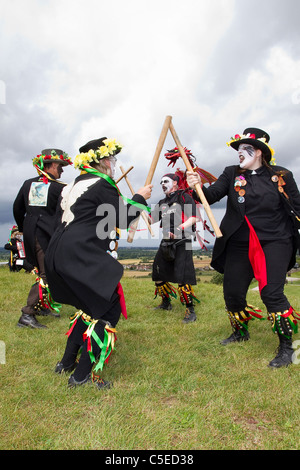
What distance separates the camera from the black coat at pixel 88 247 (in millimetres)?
3084

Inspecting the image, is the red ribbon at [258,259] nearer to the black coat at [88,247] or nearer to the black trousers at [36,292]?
the black coat at [88,247]

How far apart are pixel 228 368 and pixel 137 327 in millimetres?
1709

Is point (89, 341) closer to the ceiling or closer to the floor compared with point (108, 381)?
closer to the ceiling

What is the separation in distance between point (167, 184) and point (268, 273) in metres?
2.72

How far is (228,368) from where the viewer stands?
3.68m

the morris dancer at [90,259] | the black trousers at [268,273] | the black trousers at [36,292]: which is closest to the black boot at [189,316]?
the black trousers at [268,273]

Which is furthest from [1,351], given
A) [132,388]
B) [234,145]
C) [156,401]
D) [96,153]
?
[234,145]

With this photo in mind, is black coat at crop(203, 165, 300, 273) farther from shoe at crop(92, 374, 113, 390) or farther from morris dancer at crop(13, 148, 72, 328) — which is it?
morris dancer at crop(13, 148, 72, 328)

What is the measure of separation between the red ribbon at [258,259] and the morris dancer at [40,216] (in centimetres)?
276

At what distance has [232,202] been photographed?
13.7 feet

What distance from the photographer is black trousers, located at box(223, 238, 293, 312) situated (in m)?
3.82

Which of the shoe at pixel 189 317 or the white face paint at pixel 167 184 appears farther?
the white face paint at pixel 167 184

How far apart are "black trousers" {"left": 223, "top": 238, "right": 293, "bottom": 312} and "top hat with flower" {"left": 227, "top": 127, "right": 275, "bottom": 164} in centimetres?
105

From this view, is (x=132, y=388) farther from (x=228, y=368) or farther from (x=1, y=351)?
(x=1, y=351)
